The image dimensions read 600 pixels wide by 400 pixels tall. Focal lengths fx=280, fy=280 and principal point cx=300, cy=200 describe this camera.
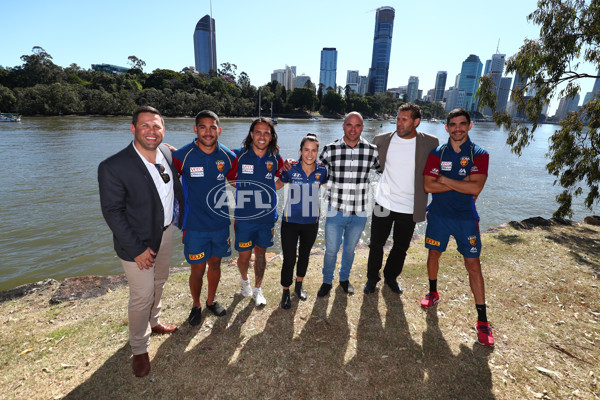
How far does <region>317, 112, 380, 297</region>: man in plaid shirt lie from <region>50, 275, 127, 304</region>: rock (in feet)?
14.5

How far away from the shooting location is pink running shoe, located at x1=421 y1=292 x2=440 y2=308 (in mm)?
4496

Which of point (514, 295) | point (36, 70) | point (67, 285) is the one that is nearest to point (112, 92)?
point (36, 70)

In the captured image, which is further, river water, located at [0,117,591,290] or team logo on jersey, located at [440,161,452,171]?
river water, located at [0,117,591,290]

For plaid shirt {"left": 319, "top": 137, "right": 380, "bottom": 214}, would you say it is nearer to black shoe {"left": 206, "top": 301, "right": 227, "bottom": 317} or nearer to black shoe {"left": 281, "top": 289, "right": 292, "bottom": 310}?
black shoe {"left": 281, "top": 289, "right": 292, "bottom": 310}

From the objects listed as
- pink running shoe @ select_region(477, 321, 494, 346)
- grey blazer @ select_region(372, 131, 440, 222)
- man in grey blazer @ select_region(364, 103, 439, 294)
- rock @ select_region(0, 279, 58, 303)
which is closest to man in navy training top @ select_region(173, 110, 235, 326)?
man in grey blazer @ select_region(364, 103, 439, 294)

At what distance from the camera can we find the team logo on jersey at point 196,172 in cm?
363

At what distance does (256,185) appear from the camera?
13.1 ft

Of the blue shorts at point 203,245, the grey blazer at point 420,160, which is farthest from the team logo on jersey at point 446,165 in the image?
the blue shorts at point 203,245

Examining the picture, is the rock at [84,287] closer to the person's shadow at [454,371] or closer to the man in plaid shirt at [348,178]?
the man in plaid shirt at [348,178]

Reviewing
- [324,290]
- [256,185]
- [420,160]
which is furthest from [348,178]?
[324,290]

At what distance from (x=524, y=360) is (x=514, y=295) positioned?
5.76ft

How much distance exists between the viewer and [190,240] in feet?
12.1

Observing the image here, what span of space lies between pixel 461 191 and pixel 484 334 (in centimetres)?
195

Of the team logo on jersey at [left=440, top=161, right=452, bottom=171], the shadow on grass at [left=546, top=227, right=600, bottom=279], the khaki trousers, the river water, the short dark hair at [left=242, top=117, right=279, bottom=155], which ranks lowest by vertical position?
the river water
